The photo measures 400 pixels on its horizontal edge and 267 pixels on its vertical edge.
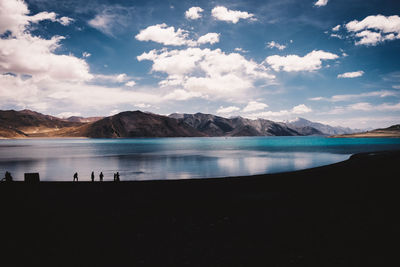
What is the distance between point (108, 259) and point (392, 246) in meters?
11.0

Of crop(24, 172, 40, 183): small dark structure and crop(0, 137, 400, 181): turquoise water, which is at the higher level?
crop(24, 172, 40, 183): small dark structure

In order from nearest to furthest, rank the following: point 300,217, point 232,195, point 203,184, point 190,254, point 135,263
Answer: point 135,263, point 190,254, point 300,217, point 232,195, point 203,184

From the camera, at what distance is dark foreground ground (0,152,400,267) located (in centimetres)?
926

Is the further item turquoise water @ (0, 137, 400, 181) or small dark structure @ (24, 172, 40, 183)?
turquoise water @ (0, 137, 400, 181)


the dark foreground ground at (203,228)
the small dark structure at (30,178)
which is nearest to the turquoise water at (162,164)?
the small dark structure at (30,178)

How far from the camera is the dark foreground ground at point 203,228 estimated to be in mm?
9258

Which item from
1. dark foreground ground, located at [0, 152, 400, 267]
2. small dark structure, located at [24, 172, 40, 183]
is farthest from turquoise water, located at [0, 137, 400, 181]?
dark foreground ground, located at [0, 152, 400, 267]

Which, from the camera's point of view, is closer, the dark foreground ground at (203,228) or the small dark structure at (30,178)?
the dark foreground ground at (203,228)

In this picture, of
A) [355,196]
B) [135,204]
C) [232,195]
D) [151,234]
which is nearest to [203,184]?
[232,195]

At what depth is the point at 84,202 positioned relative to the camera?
1962cm

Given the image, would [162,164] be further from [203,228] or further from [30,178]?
[203,228]

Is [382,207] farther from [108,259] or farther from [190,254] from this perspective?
[108,259]

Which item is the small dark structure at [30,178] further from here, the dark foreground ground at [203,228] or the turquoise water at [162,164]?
the turquoise water at [162,164]

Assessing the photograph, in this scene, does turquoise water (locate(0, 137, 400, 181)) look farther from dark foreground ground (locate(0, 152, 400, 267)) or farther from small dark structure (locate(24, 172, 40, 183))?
dark foreground ground (locate(0, 152, 400, 267))
